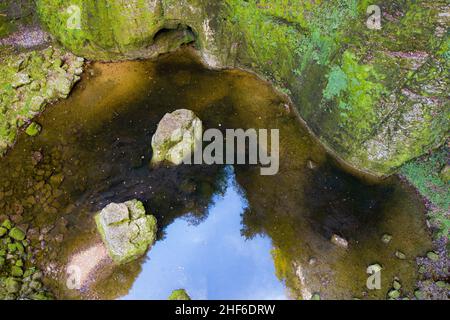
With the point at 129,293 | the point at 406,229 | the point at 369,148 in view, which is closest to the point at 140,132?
the point at 129,293

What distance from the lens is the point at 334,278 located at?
1249 centimetres

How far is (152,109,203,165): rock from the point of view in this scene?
14.4 meters

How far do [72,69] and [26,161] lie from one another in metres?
4.54

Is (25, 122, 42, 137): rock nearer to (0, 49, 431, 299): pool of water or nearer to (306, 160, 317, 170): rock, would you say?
(0, 49, 431, 299): pool of water

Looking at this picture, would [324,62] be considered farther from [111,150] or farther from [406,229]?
[111,150]

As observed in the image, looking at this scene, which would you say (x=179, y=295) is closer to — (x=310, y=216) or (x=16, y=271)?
(x=310, y=216)

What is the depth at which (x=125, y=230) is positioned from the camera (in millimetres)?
12633

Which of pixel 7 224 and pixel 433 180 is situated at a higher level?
pixel 433 180

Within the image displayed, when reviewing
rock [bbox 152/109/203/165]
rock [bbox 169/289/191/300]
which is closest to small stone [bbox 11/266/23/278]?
rock [bbox 169/289/191/300]

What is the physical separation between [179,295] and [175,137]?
18.2ft

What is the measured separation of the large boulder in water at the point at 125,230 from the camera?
41.0 feet

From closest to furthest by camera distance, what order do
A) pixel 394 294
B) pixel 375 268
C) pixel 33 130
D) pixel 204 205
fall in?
pixel 394 294 → pixel 375 268 → pixel 204 205 → pixel 33 130

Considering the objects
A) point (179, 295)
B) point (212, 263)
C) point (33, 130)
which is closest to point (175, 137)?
point (212, 263)

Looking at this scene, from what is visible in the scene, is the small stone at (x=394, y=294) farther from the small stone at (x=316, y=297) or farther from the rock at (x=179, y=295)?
the rock at (x=179, y=295)
